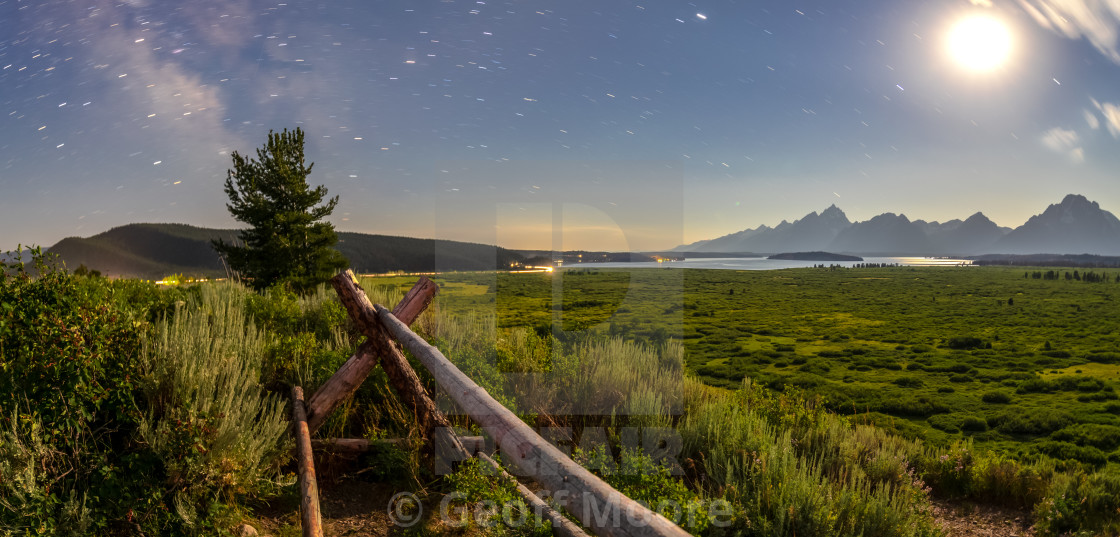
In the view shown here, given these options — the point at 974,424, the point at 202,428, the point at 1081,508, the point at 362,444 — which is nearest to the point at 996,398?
the point at 974,424

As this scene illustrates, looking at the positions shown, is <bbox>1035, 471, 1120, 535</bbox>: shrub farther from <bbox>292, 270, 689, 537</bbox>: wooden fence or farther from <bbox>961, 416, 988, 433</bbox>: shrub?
<bbox>961, 416, 988, 433</bbox>: shrub

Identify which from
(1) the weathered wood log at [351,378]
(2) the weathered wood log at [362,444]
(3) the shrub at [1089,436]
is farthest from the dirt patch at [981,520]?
(3) the shrub at [1089,436]

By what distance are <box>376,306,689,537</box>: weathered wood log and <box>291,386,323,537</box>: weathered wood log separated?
4.35 ft

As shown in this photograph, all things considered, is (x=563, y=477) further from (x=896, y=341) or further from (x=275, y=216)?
(x=896, y=341)

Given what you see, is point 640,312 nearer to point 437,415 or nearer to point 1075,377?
point 1075,377

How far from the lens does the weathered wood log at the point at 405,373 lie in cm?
497

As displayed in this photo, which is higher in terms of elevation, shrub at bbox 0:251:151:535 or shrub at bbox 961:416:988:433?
shrub at bbox 0:251:151:535

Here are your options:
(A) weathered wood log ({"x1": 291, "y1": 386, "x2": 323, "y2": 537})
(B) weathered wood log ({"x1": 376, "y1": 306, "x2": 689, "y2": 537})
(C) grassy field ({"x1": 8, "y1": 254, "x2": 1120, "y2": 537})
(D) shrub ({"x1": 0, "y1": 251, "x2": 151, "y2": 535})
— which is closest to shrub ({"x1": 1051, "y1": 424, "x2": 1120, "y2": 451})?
(C) grassy field ({"x1": 8, "y1": 254, "x2": 1120, "y2": 537})

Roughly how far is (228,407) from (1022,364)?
58.2 m

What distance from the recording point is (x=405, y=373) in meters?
5.11

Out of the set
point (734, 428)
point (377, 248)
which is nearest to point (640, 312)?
point (377, 248)

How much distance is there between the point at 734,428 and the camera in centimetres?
545

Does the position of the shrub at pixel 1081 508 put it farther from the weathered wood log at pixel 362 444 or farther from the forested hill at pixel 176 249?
the forested hill at pixel 176 249

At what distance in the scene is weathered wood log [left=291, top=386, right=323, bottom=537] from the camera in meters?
3.59
